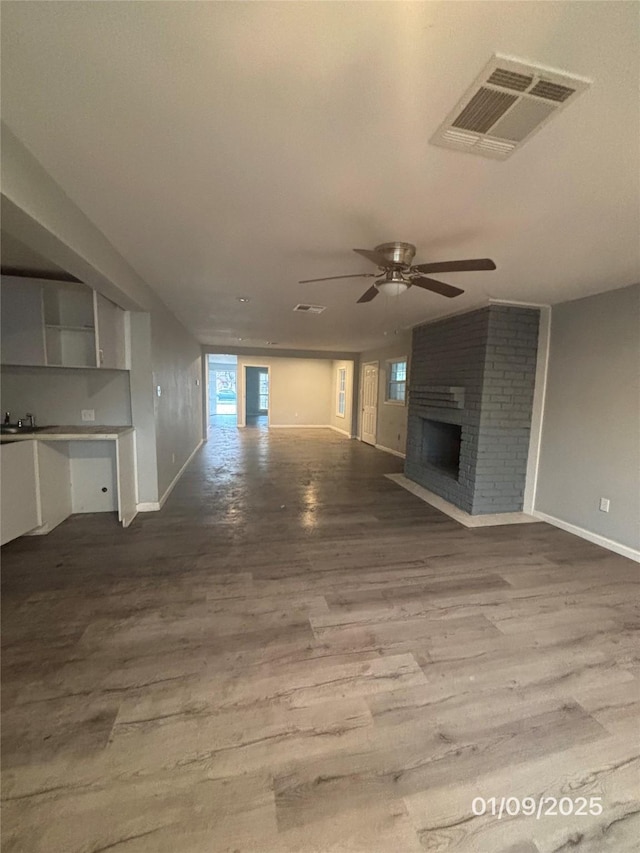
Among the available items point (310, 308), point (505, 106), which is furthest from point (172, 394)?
point (505, 106)

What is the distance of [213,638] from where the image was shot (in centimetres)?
200

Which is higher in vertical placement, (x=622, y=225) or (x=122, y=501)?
(x=622, y=225)

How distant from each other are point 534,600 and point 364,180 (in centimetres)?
279

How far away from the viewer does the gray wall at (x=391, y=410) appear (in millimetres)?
7289

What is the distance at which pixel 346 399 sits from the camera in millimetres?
10695

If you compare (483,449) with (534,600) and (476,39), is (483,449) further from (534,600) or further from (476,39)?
(476,39)

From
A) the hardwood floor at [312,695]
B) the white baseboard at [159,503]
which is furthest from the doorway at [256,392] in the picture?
the hardwood floor at [312,695]

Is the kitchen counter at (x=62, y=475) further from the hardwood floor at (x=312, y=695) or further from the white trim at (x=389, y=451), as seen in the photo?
the white trim at (x=389, y=451)

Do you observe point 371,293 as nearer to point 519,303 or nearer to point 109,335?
point 519,303

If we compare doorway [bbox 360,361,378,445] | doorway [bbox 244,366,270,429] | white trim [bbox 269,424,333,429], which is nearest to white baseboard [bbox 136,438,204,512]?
doorway [bbox 360,361,378,445]

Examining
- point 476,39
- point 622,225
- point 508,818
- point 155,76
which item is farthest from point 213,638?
point 622,225

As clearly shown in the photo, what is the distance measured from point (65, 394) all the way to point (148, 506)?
143cm

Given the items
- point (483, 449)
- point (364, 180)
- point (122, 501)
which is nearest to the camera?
point (364, 180)

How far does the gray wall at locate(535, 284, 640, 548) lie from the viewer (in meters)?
3.15
